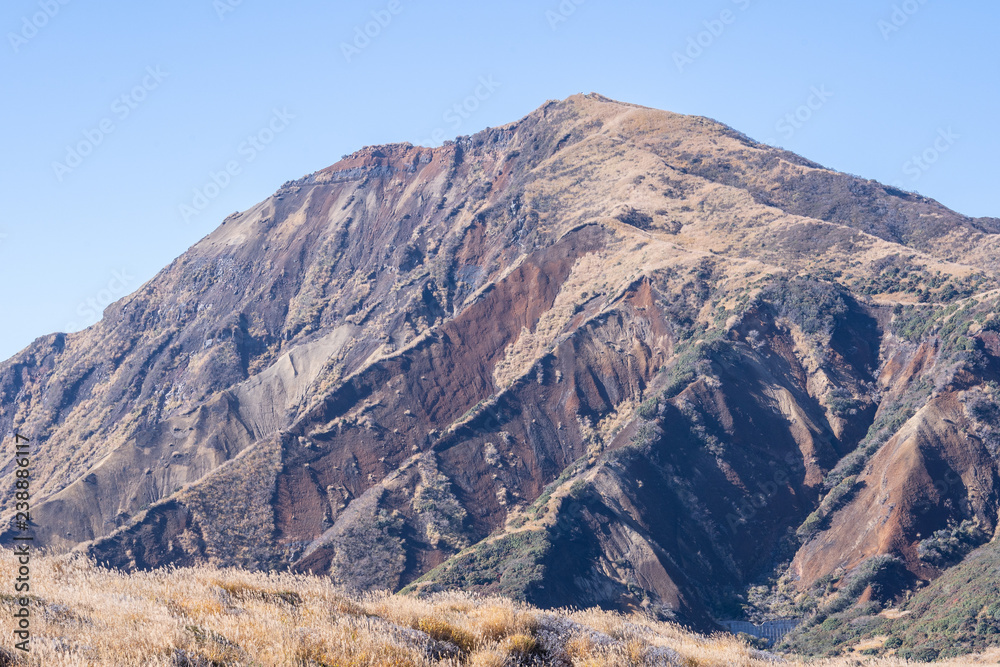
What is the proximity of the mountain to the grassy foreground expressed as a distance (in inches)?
1377

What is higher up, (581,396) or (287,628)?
(287,628)

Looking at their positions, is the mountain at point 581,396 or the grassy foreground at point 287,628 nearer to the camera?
the grassy foreground at point 287,628

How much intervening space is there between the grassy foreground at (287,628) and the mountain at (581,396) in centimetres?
3498

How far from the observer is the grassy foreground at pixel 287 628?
10.2 metres

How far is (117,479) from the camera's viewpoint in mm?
77125

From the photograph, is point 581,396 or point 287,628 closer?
point 287,628

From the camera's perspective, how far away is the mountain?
173 feet

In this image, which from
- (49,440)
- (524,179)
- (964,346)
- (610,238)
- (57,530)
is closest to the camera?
(964,346)

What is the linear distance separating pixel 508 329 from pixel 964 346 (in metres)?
39.3

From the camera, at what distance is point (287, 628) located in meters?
11.2

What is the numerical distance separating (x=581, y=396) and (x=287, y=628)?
59.3 m

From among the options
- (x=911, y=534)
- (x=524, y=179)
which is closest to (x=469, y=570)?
(x=911, y=534)

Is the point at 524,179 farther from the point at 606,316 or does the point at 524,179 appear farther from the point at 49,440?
the point at 49,440

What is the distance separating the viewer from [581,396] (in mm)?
69625
